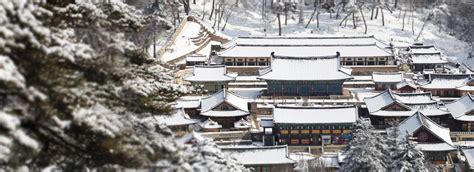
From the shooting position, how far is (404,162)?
23.6m

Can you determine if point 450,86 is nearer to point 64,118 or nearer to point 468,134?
point 468,134

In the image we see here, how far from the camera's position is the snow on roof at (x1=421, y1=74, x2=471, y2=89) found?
147 ft

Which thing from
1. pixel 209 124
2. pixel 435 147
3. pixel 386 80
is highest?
pixel 386 80

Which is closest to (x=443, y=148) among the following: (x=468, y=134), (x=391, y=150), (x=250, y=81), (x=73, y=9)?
(x=468, y=134)

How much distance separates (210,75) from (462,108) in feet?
57.4

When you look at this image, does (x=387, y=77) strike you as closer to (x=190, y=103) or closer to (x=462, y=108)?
(x=462, y=108)

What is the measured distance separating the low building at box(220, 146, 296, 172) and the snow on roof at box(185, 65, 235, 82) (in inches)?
597

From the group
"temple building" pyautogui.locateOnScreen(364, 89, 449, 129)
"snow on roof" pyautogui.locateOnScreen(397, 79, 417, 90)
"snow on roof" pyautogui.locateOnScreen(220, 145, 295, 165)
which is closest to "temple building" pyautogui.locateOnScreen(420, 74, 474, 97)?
"snow on roof" pyautogui.locateOnScreen(397, 79, 417, 90)

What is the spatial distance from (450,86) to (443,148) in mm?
13470

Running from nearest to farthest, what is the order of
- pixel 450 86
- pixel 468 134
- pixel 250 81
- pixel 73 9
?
pixel 73 9 < pixel 468 134 < pixel 450 86 < pixel 250 81

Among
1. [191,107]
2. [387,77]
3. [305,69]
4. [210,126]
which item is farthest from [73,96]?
[387,77]

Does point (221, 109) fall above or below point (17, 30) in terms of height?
below

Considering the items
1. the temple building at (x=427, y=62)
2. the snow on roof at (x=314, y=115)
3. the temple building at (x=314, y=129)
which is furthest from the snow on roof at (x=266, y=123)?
the temple building at (x=427, y=62)

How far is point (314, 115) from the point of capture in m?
35.3
